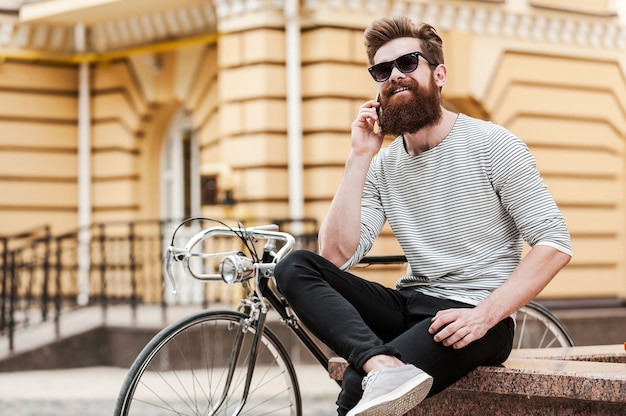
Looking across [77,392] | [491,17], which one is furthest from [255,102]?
[77,392]

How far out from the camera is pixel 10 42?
13.5 metres

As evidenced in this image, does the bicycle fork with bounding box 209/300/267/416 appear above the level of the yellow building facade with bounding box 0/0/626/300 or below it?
below

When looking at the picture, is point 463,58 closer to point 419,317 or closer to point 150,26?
point 150,26

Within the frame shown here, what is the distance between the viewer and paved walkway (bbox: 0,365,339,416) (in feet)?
25.9

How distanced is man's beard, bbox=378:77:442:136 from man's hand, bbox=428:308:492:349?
0.70m

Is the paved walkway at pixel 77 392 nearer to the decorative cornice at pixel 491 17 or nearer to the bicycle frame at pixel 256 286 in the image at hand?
the bicycle frame at pixel 256 286

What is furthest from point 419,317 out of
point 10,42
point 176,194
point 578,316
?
point 10,42

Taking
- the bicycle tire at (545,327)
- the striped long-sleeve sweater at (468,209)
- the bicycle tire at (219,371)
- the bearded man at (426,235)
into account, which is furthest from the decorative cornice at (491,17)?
the striped long-sleeve sweater at (468,209)

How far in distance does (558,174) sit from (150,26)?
523cm

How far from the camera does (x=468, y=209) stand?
375cm

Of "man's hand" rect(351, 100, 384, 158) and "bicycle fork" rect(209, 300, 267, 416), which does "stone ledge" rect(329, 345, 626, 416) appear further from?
"man's hand" rect(351, 100, 384, 158)

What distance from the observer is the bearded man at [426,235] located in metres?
3.46

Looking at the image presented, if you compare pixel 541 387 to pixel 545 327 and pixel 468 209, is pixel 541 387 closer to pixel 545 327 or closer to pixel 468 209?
pixel 468 209

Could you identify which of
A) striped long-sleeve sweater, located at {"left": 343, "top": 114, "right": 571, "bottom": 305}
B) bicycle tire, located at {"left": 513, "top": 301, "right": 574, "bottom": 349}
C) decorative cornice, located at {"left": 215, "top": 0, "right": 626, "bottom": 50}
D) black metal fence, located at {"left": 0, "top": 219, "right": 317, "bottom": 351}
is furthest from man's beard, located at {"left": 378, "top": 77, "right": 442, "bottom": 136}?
black metal fence, located at {"left": 0, "top": 219, "right": 317, "bottom": 351}
